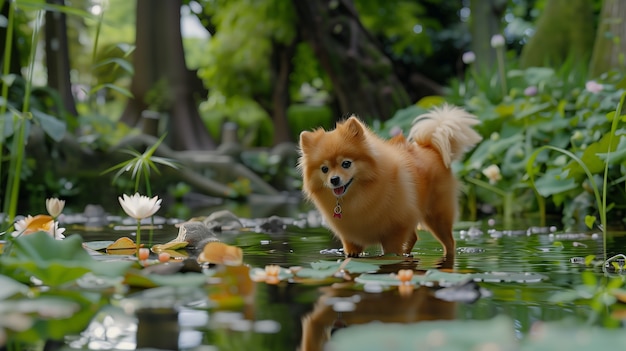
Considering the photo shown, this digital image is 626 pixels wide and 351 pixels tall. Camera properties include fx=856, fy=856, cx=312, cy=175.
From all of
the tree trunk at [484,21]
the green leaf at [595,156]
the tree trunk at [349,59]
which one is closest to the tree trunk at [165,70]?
the tree trunk at [349,59]

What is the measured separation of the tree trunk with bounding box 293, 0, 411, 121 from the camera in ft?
44.0

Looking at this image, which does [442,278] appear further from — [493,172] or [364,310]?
[493,172]

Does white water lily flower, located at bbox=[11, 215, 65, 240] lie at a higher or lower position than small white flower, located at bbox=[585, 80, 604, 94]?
lower

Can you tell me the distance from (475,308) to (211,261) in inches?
50.4

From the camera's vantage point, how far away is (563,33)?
1089 cm

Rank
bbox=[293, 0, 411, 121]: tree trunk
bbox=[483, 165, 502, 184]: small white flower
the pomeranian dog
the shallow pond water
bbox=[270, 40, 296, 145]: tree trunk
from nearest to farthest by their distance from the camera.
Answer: the shallow pond water, the pomeranian dog, bbox=[483, 165, 502, 184]: small white flower, bbox=[293, 0, 411, 121]: tree trunk, bbox=[270, 40, 296, 145]: tree trunk

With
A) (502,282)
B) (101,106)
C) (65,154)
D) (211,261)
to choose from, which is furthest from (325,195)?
(101,106)

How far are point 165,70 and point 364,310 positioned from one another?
36.8 feet

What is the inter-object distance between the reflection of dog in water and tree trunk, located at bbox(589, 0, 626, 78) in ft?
18.3

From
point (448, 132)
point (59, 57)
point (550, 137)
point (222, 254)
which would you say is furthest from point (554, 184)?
point (59, 57)

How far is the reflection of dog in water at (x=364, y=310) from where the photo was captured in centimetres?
243

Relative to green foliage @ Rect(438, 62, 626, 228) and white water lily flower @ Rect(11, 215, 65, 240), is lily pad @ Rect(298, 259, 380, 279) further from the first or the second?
green foliage @ Rect(438, 62, 626, 228)

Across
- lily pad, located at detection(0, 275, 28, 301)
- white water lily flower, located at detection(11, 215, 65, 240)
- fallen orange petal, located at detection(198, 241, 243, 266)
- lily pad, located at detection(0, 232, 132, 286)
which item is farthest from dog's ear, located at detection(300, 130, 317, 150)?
lily pad, located at detection(0, 275, 28, 301)

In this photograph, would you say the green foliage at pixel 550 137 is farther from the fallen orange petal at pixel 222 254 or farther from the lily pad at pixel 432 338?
the lily pad at pixel 432 338
